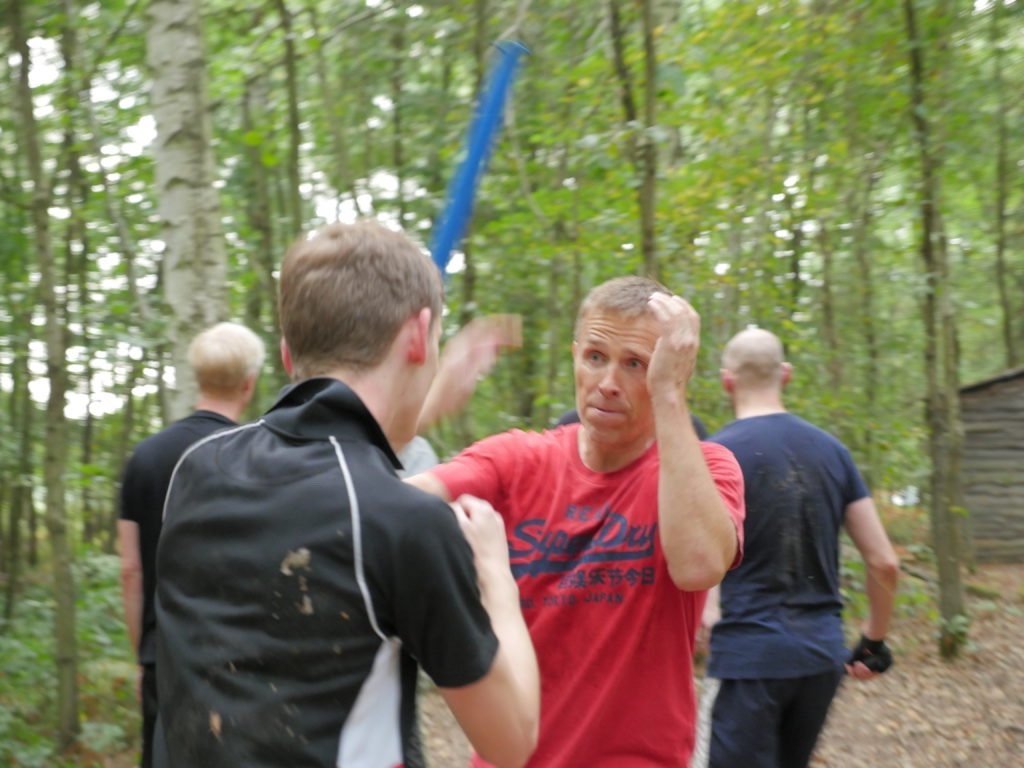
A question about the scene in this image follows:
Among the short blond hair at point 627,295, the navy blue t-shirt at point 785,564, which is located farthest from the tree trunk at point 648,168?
the short blond hair at point 627,295

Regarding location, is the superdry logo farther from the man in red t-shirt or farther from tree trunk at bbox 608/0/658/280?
tree trunk at bbox 608/0/658/280

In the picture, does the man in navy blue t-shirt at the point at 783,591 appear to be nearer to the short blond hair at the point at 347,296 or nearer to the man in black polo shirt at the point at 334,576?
the man in black polo shirt at the point at 334,576

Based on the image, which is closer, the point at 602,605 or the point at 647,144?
the point at 602,605

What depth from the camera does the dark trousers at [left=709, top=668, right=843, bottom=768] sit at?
3.87m

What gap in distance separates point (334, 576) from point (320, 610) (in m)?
0.06

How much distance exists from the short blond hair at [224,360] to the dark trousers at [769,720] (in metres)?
2.23

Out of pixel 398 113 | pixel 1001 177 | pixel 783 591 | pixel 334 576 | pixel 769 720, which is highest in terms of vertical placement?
pixel 398 113

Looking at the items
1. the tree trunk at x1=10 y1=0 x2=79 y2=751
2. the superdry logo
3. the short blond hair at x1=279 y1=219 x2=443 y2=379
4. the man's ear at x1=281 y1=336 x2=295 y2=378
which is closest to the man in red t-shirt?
the superdry logo

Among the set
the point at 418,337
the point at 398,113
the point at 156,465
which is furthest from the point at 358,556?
the point at 398,113

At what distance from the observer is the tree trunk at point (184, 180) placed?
4.87m

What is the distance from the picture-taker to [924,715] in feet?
27.4

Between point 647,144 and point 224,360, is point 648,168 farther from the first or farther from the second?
point 224,360

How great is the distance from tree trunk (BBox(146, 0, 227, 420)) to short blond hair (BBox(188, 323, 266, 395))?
22.9 inches

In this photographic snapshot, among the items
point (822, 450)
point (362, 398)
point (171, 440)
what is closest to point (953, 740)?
point (822, 450)
